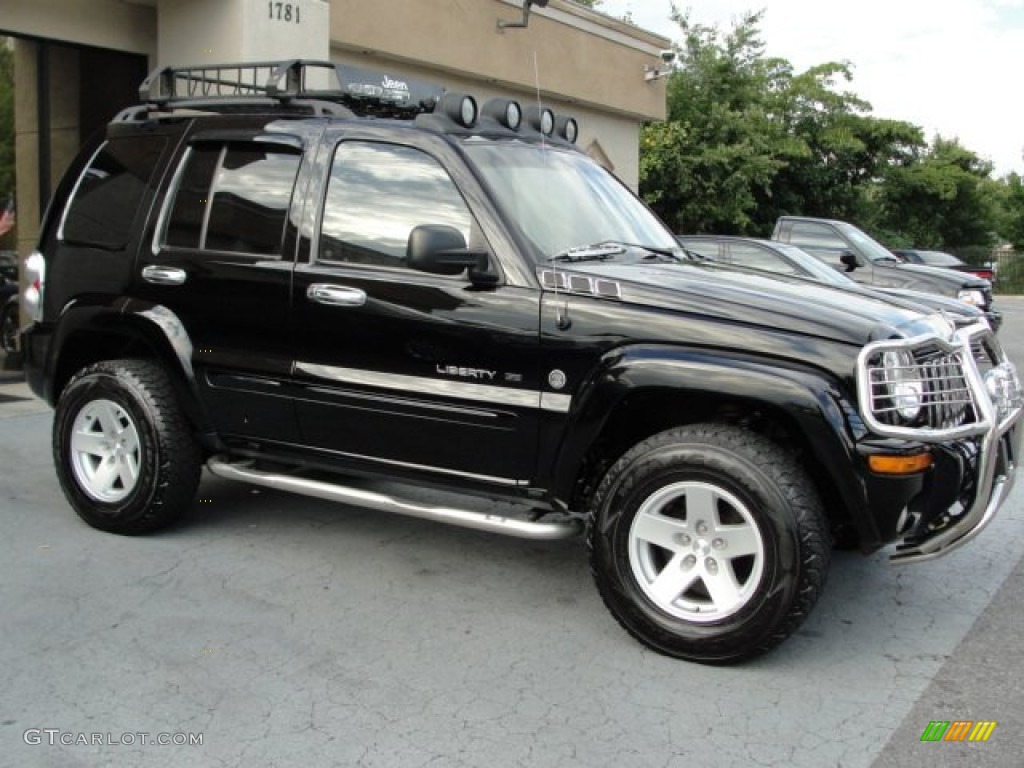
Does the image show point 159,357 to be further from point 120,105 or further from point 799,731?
point 120,105

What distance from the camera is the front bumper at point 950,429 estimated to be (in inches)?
136

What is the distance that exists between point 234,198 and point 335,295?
836 millimetres

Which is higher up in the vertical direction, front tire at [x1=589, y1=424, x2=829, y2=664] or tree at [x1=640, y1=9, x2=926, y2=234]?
tree at [x1=640, y1=9, x2=926, y2=234]

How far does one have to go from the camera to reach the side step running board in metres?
3.99

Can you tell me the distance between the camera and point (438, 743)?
3137mm

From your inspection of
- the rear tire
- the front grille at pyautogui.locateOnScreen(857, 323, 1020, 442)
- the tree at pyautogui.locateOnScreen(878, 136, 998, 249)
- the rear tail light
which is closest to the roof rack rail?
the rear tail light

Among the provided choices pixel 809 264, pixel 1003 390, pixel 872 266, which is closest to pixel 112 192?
pixel 1003 390

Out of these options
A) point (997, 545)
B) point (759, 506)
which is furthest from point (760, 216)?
point (759, 506)

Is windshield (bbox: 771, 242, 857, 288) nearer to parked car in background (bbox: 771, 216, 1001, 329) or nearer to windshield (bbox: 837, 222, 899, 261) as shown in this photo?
parked car in background (bbox: 771, 216, 1001, 329)

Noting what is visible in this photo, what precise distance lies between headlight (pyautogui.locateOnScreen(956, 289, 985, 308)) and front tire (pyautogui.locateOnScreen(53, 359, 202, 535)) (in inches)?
393

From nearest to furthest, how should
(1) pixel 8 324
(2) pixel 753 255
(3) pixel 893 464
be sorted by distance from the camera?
1. (3) pixel 893 464
2. (1) pixel 8 324
3. (2) pixel 753 255

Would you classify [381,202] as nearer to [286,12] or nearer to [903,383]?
[903,383]

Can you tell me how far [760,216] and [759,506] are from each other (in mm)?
26126

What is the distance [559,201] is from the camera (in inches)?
178
